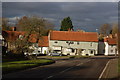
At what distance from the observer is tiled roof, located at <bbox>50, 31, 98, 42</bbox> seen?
289 feet

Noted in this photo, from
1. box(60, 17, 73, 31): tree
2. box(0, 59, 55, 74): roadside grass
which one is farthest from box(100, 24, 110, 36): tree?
box(0, 59, 55, 74): roadside grass

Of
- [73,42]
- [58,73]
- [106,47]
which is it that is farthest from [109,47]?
[58,73]

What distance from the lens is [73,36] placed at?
8988cm

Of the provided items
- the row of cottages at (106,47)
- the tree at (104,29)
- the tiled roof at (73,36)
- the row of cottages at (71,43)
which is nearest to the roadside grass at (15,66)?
the row of cottages at (71,43)

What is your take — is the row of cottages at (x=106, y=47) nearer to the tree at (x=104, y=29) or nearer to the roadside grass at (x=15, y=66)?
the tree at (x=104, y=29)

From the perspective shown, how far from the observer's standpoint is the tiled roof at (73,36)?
88000mm

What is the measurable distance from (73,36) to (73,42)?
93.2 inches

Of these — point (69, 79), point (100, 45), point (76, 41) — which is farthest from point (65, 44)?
point (69, 79)

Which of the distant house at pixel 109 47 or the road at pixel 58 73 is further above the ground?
the distant house at pixel 109 47

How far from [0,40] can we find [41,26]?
1034cm

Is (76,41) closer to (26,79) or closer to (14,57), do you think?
(14,57)

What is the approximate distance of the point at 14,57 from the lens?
144 feet

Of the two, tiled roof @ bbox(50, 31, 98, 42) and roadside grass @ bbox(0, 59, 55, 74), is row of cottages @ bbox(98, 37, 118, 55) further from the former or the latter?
roadside grass @ bbox(0, 59, 55, 74)

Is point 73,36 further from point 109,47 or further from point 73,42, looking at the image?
point 109,47
